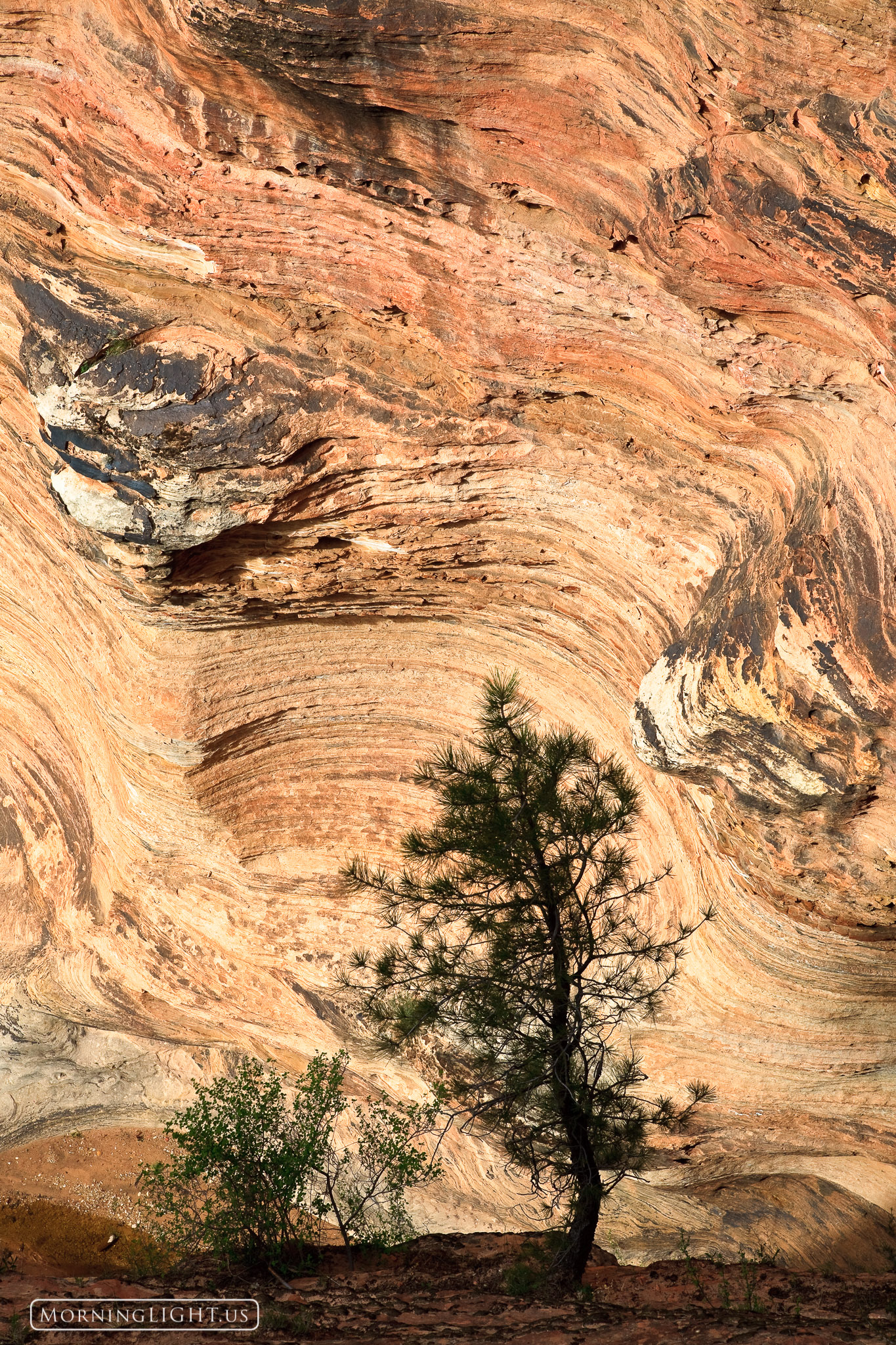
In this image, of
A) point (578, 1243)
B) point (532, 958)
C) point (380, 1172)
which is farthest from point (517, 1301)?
point (380, 1172)

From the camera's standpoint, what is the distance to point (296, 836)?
1180 centimetres

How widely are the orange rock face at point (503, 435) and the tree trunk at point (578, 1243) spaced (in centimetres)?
279

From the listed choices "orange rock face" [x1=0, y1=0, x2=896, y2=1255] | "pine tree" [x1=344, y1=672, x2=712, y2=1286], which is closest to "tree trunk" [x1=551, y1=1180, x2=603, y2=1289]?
"pine tree" [x1=344, y1=672, x2=712, y2=1286]

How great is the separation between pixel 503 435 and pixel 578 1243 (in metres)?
7.16

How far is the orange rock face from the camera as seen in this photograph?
21.0 feet

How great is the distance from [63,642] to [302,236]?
6.25 metres

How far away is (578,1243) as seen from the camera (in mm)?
7785

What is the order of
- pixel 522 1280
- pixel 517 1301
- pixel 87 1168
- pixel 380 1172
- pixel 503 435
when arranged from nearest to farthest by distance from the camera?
pixel 517 1301
pixel 522 1280
pixel 503 435
pixel 380 1172
pixel 87 1168

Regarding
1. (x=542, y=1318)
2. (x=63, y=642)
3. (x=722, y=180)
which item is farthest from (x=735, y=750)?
(x=63, y=642)

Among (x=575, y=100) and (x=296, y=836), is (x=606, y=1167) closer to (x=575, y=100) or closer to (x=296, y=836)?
(x=296, y=836)

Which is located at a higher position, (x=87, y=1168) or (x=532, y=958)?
(x=532, y=958)

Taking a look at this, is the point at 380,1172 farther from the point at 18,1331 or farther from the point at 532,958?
the point at 532,958

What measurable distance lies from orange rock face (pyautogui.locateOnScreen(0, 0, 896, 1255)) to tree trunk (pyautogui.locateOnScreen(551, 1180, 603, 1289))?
110 inches

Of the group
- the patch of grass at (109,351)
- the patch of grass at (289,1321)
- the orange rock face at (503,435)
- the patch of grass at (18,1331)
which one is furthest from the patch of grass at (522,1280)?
the patch of grass at (109,351)
